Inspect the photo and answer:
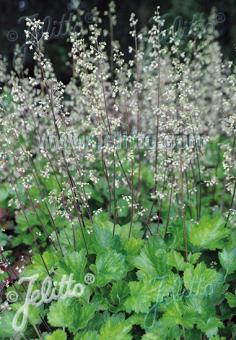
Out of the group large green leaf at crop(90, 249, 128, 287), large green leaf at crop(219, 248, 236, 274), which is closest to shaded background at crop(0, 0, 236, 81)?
large green leaf at crop(219, 248, 236, 274)

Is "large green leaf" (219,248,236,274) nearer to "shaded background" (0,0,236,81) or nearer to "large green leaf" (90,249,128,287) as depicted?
"large green leaf" (90,249,128,287)

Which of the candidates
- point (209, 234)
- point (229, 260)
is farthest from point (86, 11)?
point (229, 260)

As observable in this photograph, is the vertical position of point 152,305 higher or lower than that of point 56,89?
lower

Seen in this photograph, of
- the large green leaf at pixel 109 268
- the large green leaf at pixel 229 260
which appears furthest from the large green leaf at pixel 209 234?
the large green leaf at pixel 109 268

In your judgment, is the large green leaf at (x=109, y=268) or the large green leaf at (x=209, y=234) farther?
the large green leaf at (x=209, y=234)

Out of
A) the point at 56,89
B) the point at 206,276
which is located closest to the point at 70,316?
the point at 206,276

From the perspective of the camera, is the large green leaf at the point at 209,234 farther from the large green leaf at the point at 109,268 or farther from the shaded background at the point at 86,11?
the shaded background at the point at 86,11

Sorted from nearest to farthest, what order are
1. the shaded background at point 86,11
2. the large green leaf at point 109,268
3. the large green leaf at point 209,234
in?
the large green leaf at point 109,268
the large green leaf at point 209,234
the shaded background at point 86,11

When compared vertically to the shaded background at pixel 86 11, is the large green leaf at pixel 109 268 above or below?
below

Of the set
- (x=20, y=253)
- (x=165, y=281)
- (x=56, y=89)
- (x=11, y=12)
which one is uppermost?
(x=11, y=12)

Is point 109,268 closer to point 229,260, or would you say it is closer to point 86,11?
point 229,260

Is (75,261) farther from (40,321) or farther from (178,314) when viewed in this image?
(178,314)
